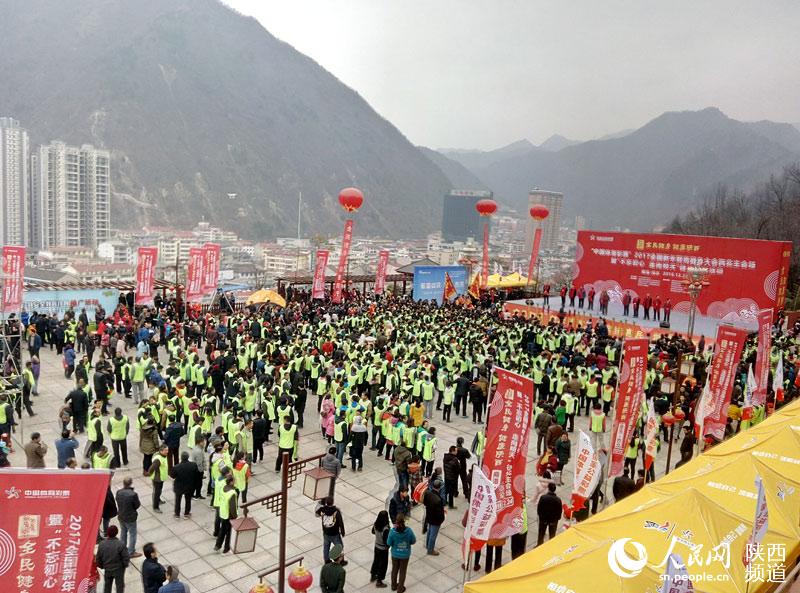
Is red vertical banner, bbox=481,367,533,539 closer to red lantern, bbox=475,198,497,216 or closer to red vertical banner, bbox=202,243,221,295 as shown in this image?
red vertical banner, bbox=202,243,221,295

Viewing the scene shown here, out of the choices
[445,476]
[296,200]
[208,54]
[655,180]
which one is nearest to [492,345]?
[445,476]

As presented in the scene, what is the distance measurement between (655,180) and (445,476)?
158452mm

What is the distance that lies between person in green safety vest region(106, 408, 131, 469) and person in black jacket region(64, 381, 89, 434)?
158 centimetres

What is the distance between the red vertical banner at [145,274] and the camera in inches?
759

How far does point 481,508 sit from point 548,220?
6316 inches

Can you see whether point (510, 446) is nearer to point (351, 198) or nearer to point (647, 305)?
point (351, 198)

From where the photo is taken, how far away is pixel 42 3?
17038cm

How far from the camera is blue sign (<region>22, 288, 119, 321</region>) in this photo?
19.0 meters

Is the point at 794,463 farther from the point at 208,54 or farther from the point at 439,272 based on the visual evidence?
the point at 208,54

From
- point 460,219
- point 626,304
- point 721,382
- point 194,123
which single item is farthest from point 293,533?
point 460,219

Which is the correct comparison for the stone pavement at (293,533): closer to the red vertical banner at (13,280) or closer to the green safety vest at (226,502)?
the green safety vest at (226,502)

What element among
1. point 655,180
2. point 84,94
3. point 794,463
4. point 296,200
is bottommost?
point 794,463

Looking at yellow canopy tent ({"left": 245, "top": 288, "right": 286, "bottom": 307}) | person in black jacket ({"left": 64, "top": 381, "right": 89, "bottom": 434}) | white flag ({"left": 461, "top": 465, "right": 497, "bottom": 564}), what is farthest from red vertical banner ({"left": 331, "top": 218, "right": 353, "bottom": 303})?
white flag ({"left": 461, "top": 465, "right": 497, "bottom": 564})

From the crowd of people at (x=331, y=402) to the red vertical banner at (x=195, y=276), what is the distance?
70cm
